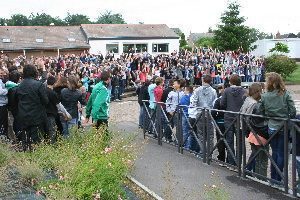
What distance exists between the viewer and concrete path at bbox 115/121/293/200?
24.0ft

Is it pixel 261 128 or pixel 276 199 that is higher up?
pixel 261 128

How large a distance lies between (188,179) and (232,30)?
45581mm

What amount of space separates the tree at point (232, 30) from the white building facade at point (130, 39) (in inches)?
346

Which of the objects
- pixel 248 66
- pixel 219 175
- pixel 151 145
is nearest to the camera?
pixel 219 175

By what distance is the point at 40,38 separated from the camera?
177 feet

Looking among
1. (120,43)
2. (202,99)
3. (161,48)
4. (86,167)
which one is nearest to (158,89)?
(202,99)

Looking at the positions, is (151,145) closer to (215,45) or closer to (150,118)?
(150,118)

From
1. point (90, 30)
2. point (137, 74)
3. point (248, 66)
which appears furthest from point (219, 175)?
point (90, 30)

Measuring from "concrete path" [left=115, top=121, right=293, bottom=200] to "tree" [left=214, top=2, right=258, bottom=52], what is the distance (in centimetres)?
4232

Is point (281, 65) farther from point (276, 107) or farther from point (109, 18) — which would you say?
point (109, 18)

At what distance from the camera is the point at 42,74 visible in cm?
1441

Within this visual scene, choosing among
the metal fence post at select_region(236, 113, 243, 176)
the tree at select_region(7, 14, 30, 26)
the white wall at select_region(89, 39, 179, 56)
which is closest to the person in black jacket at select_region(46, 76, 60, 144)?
the metal fence post at select_region(236, 113, 243, 176)

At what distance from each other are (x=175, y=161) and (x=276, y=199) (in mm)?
3375

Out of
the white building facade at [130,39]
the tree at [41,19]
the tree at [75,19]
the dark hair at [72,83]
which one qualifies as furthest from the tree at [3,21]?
the dark hair at [72,83]
